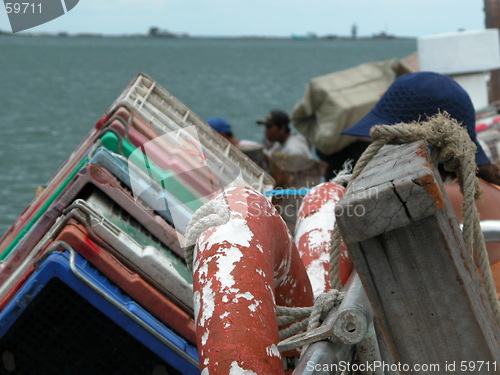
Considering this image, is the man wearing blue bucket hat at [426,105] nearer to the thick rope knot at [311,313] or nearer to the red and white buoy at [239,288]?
the red and white buoy at [239,288]

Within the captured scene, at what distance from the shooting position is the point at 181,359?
3256 millimetres

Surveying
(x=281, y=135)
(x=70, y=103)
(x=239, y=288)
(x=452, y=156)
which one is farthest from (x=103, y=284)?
(x=70, y=103)

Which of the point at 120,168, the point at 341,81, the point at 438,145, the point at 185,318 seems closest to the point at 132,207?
the point at 120,168

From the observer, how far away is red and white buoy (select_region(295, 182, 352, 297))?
10.4 ft

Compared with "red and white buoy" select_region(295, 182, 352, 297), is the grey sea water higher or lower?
lower

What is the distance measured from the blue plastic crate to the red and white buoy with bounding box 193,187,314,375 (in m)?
1.04

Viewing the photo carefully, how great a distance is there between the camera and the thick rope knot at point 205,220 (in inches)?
86.4

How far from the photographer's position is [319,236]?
351cm

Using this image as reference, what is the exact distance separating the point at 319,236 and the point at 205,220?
1384 mm

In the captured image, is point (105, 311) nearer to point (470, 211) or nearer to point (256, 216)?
point (256, 216)

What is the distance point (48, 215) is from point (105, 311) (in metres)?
0.82

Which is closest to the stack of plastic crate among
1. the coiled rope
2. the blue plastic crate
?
the blue plastic crate

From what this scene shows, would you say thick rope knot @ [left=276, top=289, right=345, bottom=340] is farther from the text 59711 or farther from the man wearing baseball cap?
the man wearing baseball cap

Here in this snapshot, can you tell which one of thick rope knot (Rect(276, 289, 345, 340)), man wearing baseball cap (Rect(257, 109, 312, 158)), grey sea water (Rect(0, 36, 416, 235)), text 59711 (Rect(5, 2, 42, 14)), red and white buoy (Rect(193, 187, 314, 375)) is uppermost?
text 59711 (Rect(5, 2, 42, 14))
